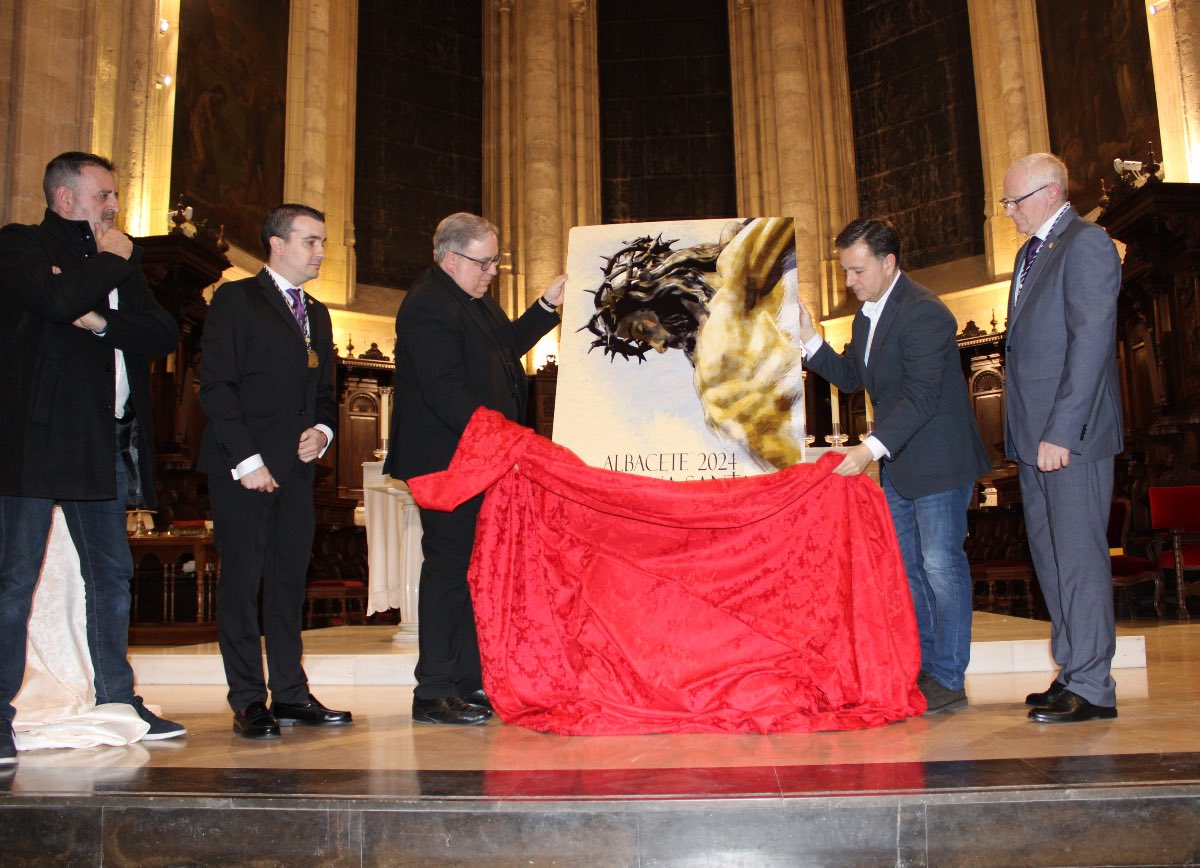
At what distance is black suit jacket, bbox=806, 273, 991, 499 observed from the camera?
3.28 metres

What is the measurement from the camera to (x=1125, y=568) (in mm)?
7336

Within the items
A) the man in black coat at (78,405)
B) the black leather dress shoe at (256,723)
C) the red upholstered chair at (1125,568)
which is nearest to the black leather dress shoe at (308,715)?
the black leather dress shoe at (256,723)

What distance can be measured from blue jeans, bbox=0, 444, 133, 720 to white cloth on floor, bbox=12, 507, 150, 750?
117 mm

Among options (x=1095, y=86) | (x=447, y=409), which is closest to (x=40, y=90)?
(x=447, y=409)

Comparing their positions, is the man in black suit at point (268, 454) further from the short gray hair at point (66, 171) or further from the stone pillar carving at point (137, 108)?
the stone pillar carving at point (137, 108)

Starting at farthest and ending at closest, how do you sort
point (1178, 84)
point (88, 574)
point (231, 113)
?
point (231, 113) < point (1178, 84) < point (88, 574)

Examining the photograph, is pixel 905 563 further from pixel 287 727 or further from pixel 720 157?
pixel 720 157

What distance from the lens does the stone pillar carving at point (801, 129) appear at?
1334 centimetres

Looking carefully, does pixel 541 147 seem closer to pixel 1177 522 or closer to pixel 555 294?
pixel 1177 522

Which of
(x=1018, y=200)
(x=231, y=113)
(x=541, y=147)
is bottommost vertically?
(x=1018, y=200)

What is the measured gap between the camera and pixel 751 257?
4.21 meters

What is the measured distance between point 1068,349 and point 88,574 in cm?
292

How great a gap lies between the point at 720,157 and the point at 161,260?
7865 mm

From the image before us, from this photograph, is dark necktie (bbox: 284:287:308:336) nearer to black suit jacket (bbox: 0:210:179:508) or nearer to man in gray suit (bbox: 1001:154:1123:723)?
black suit jacket (bbox: 0:210:179:508)
